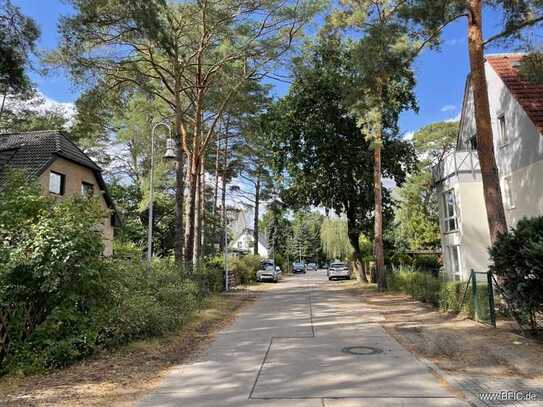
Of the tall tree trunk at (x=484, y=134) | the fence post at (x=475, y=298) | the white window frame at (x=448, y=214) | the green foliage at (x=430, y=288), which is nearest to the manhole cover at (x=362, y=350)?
the fence post at (x=475, y=298)

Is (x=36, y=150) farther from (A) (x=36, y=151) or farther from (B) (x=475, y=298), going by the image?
(B) (x=475, y=298)

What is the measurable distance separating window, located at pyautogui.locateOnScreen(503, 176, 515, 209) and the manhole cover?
13318 millimetres

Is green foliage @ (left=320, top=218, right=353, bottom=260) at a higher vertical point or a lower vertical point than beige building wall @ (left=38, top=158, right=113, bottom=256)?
lower

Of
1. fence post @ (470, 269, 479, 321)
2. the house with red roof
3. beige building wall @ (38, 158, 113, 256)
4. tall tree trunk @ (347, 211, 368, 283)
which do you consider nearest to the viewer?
fence post @ (470, 269, 479, 321)

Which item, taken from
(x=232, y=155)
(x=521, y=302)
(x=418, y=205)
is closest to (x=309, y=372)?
(x=521, y=302)

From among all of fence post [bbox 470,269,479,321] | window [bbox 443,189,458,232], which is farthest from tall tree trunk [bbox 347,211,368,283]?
fence post [bbox 470,269,479,321]

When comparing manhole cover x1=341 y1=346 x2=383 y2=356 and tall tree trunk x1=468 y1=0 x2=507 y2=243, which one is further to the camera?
tall tree trunk x1=468 y1=0 x2=507 y2=243

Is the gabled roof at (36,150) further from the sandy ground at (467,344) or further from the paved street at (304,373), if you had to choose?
the sandy ground at (467,344)

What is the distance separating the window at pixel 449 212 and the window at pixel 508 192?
2.78 m

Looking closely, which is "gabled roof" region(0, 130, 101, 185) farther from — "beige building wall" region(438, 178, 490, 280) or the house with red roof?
"beige building wall" region(438, 178, 490, 280)

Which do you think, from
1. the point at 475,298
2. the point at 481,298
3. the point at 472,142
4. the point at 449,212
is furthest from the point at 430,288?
the point at 472,142

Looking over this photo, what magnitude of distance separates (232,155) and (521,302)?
2902 cm

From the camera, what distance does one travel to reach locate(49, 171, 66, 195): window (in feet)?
77.8

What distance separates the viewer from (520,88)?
60.9ft
